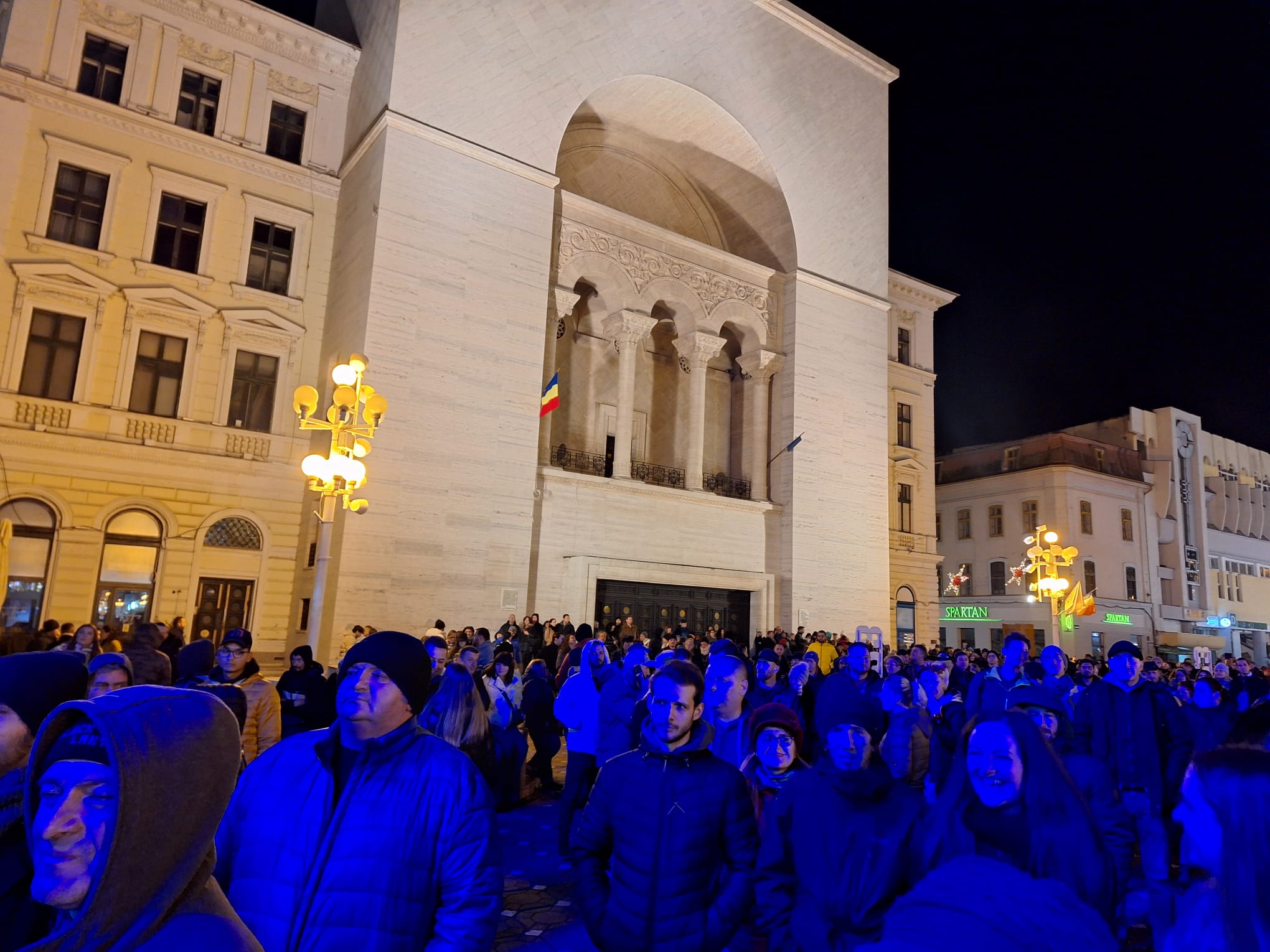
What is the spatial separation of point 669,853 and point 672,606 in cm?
2009

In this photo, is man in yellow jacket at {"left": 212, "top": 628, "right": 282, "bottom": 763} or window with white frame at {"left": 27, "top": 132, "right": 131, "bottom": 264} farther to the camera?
window with white frame at {"left": 27, "top": 132, "right": 131, "bottom": 264}

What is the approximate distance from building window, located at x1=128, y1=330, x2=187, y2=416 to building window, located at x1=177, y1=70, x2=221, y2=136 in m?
5.28

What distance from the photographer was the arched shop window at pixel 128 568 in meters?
17.5

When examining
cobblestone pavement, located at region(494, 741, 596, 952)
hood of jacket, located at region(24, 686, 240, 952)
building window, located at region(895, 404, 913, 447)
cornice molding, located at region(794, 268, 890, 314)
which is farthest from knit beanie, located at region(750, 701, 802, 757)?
building window, located at region(895, 404, 913, 447)

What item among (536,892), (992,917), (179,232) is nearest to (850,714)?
(992,917)

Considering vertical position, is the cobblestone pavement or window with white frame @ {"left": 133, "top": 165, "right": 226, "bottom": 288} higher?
window with white frame @ {"left": 133, "top": 165, "right": 226, "bottom": 288}

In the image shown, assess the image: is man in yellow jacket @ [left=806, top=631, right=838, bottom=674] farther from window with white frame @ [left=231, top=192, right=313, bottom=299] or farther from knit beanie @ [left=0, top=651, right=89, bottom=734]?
window with white frame @ [left=231, top=192, right=313, bottom=299]

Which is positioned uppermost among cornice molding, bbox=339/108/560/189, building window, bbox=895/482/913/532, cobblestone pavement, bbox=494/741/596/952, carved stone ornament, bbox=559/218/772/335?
cornice molding, bbox=339/108/560/189

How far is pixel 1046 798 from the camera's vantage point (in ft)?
8.81

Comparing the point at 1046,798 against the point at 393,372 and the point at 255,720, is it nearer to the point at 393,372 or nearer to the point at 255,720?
the point at 255,720

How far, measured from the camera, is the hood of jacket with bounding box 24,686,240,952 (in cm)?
136

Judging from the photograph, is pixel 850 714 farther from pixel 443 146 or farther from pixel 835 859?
pixel 443 146

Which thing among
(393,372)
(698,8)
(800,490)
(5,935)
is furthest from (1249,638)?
(5,935)

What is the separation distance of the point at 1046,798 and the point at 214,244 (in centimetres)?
2159
